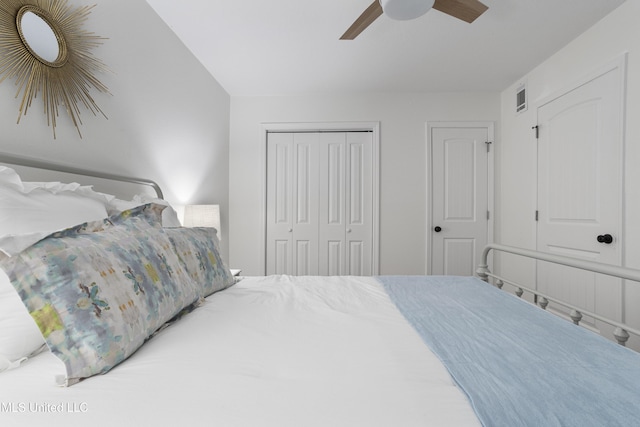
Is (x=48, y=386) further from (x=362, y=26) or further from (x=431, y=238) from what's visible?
(x=431, y=238)

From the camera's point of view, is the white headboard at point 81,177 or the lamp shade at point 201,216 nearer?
the white headboard at point 81,177

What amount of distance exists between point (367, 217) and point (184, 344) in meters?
2.62

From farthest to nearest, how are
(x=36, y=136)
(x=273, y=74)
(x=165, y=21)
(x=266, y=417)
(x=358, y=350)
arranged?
(x=273, y=74)
(x=165, y=21)
(x=36, y=136)
(x=358, y=350)
(x=266, y=417)

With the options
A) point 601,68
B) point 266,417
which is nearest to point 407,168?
point 601,68

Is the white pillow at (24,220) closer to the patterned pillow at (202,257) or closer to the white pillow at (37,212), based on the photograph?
the white pillow at (37,212)

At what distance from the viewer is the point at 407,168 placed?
3213 mm

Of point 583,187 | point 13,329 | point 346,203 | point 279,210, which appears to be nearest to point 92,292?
point 13,329

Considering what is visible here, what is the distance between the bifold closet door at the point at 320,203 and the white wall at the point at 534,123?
1.48 m

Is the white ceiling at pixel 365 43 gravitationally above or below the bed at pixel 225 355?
above

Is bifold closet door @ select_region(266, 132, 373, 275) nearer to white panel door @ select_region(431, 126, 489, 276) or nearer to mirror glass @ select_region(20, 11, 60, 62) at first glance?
white panel door @ select_region(431, 126, 489, 276)

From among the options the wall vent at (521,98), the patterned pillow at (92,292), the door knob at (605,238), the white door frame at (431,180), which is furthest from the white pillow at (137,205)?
the wall vent at (521,98)

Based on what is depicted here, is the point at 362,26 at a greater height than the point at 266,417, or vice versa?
the point at 362,26

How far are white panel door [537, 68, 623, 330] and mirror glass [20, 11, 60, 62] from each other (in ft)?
10.6

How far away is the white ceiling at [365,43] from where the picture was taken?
1.90 meters
